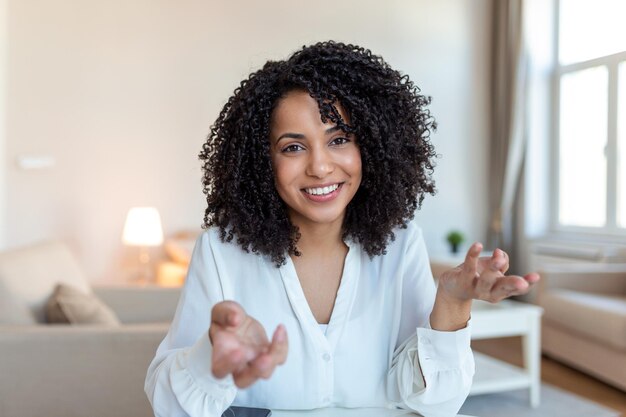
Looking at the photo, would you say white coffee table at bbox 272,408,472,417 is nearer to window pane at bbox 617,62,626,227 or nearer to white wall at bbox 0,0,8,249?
white wall at bbox 0,0,8,249

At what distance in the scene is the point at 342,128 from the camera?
47.1 inches

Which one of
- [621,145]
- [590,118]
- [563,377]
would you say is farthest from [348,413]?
[590,118]

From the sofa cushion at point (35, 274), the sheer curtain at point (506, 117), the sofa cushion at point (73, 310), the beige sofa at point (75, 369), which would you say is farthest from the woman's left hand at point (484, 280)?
the sheer curtain at point (506, 117)

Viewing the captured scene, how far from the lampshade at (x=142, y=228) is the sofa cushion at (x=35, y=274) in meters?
1.51

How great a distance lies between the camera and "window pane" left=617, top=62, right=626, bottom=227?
4.65m

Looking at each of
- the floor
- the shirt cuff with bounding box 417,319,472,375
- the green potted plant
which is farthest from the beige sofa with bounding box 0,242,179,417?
the green potted plant

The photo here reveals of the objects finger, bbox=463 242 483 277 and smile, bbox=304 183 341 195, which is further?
smile, bbox=304 183 341 195

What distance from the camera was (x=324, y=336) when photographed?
46.6 inches

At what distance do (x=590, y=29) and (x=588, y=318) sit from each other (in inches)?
104

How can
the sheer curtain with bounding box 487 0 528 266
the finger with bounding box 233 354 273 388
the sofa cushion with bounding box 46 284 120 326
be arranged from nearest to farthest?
the finger with bounding box 233 354 273 388, the sofa cushion with bounding box 46 284 120 326, the sheer curtain with bounding box 487 0 528 266

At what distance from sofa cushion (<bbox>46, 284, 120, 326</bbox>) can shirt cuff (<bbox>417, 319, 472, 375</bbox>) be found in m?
1.48

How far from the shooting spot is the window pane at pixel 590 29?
4750mm

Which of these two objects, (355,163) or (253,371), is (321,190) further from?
(253,371)

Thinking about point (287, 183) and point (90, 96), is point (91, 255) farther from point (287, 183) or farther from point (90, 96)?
point (287, 183)
